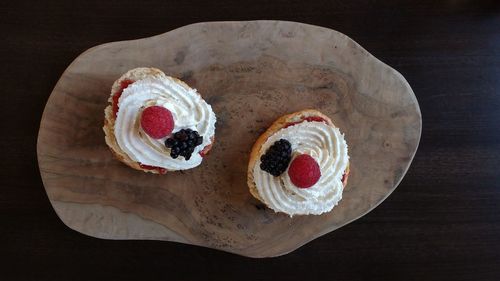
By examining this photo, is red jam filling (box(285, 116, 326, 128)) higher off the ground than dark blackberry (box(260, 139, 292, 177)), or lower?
higher

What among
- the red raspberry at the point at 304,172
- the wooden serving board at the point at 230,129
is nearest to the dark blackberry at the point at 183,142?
the wooden serving board at the point at 230,129

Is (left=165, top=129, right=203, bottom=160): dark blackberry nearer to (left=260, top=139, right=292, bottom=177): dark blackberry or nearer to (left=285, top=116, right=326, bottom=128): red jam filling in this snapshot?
(left=260, top=139, right=292, bottom=177): dark blackberry

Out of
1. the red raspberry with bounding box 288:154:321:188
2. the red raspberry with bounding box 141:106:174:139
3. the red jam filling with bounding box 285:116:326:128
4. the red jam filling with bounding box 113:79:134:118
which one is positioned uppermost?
the red jam filling with bounding box 285:116:326:128

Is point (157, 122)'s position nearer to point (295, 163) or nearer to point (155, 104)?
point (155, 104)

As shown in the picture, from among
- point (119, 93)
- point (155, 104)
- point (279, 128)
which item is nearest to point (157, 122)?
point (155, 104)

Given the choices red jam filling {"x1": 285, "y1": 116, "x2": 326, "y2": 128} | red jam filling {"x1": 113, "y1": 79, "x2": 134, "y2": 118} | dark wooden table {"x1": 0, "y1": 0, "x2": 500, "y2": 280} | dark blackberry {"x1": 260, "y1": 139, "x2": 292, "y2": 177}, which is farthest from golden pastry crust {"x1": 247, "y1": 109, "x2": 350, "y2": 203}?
red jam filling {"x1": 113, "y1": 79, "x2": 134, "y2": 118}

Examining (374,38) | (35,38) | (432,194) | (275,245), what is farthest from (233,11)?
(432,194)

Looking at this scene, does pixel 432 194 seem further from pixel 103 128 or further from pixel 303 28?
pixel 103 128

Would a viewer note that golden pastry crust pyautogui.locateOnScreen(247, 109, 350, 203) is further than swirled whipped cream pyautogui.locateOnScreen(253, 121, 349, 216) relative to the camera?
Yes
